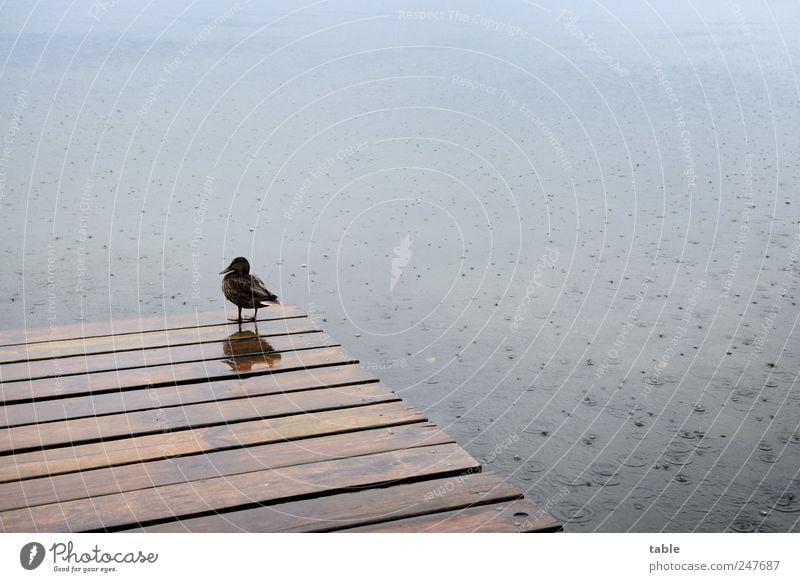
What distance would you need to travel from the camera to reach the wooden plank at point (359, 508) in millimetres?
3498

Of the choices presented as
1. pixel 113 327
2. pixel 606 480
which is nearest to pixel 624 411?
pixel 606 480

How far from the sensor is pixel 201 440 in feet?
13.5

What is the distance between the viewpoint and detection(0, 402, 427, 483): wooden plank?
3.89 metres

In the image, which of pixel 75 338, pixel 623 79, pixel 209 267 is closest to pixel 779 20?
pixel 623 79

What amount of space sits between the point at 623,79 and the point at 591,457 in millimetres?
14590

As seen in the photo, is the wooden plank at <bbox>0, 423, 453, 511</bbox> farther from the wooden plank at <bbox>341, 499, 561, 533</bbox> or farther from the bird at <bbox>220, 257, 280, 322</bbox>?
the bird at <bbox>220, 257, 280, 322</bbox>

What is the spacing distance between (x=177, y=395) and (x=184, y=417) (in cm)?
26

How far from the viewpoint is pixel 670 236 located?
9.06m

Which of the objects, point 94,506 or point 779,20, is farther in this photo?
point 779,20

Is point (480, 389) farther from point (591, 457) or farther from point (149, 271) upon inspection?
point (149, 271)

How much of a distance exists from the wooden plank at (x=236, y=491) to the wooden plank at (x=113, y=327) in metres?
1.81

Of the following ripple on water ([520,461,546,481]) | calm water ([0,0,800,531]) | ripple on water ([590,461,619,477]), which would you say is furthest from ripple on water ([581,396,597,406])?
ripple on water ([520,461,546,481])

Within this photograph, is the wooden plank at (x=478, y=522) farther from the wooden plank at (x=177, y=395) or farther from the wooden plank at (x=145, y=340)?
the wooden plank at (x=145, y=340)
